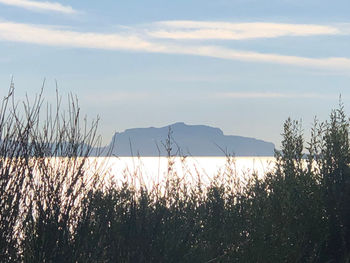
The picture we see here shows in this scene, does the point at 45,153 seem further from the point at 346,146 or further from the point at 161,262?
the point at 346,146

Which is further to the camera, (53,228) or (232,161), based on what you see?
(232,161)

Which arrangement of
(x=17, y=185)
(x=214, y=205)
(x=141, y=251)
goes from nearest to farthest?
(x=17, y=185), (x=141, y=251), (x=214, y=205)

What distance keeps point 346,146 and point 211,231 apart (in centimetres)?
344

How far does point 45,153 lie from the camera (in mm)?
8703

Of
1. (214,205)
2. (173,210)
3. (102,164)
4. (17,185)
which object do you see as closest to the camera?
(17,185)

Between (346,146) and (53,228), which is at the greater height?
(346,146)

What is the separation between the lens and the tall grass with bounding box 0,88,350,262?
331 inches

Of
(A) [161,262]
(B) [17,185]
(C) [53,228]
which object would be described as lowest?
(A) [161,262]

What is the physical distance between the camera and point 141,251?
9.85 m

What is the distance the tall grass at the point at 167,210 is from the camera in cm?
840

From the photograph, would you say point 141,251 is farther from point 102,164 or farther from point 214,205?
point 214,205

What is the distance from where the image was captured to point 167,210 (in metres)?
10.9

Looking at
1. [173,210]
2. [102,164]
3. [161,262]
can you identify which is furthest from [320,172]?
[102,164]

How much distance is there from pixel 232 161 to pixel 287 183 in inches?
108
